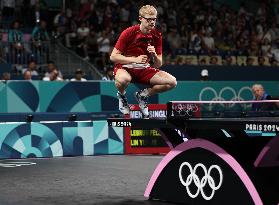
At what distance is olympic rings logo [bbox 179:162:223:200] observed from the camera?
7.06m

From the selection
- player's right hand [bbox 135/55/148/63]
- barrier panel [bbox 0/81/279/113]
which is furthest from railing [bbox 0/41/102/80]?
player's right hand [bbox 135/55/148/63]

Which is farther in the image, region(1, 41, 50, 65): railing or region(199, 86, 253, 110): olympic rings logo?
region(1, 41, 50, 65): railing

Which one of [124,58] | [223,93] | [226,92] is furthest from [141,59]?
[226,92]

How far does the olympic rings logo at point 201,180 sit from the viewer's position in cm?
706

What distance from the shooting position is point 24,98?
1449 cm

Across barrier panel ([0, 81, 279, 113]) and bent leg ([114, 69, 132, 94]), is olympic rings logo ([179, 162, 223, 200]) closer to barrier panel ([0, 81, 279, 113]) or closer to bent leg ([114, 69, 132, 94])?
bent leg ([114, 69, 132, 94])

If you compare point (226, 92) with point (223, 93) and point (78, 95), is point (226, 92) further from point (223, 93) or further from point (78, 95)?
point (78, 95)

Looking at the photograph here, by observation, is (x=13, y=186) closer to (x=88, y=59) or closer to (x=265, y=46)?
(x=88, y=59)

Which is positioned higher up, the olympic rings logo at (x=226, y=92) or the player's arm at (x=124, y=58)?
the player's arm at (x=124, y=58)

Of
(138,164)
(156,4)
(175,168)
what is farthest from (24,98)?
(156,4)

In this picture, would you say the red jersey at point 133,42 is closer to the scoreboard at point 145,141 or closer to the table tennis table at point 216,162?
the table tennis table at point 216,162

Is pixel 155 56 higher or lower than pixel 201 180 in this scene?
higher

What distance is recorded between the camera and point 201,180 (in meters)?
7.26

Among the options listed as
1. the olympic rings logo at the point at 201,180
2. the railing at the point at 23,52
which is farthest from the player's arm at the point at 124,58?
the railing at the point at 23,52
